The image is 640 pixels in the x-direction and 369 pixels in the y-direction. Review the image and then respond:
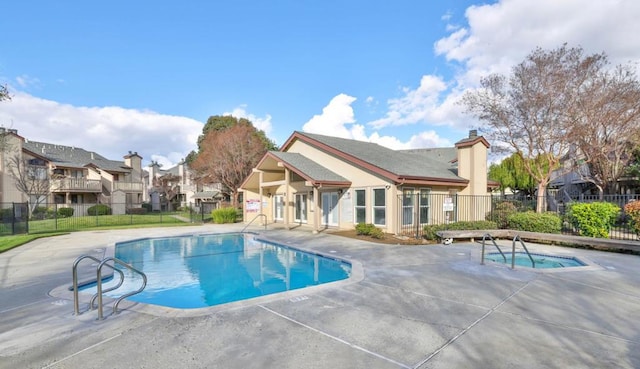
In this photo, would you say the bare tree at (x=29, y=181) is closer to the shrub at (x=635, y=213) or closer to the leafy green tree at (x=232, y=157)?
the leafy green tree at (x=232, y=157)

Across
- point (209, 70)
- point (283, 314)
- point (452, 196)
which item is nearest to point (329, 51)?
point (209, 70)

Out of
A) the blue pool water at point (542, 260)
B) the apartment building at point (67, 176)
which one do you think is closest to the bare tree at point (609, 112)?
the blue pool water at point (542, 260)

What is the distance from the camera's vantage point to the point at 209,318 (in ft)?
16.3

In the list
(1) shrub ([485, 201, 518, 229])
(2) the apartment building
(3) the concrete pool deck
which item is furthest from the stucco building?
(2) the apartment building

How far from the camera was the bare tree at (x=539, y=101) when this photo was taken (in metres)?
16.6

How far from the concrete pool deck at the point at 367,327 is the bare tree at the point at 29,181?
2691 cm

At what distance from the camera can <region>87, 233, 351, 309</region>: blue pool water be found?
774 centimetres

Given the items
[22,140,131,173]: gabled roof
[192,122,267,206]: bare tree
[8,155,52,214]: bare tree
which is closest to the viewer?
[8,155,52,214]: bare tree

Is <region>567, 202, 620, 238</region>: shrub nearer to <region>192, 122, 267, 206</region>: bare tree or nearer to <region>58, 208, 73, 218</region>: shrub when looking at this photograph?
<region>192, 122, 267, 206</region>: bare tree

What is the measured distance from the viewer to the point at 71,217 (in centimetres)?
2867

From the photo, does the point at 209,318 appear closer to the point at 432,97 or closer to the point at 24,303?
the point at 24,303

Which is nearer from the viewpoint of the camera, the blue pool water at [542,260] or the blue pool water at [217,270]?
the blue pool water at [217,270]

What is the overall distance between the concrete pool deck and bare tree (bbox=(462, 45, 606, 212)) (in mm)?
11875

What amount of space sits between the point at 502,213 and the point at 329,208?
916 centimetres
